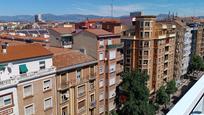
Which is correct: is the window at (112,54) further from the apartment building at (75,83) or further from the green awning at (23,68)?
the green awning at (23,68)

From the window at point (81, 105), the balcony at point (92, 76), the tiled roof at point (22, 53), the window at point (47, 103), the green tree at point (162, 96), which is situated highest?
the tiled roof at point (22, 53)

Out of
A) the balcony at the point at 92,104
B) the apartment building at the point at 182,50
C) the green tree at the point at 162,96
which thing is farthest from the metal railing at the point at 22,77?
the apartment building at the point at 182,50

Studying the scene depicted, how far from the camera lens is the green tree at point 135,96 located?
85.8 ft

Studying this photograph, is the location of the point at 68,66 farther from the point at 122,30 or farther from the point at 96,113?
the point at 122,30

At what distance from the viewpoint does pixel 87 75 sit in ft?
87.4

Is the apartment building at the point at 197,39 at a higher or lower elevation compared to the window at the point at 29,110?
higher

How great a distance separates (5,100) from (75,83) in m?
7.83

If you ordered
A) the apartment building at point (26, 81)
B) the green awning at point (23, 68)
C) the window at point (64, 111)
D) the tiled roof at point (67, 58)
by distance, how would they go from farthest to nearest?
the window at point (64, 111)
the tiled roof at point (67, 58)
the green awning at point (23, 68)
the apartment building at point (26, 81)

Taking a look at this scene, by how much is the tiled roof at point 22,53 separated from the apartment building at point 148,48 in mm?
20249

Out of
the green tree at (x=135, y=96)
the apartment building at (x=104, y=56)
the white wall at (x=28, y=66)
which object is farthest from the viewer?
the apartment building at (x=104, y=56)

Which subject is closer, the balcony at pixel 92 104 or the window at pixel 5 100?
the window at pixel 5 100

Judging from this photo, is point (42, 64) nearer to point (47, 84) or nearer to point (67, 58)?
point (47, 84)

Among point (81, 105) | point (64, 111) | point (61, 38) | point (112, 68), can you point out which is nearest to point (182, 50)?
point (112, 68)

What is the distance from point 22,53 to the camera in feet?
66.8
